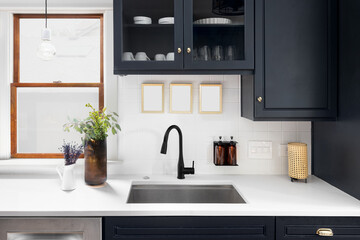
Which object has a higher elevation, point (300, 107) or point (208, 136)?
point (300, 107)

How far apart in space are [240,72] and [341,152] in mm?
742

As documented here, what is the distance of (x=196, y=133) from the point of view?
6.86 feet

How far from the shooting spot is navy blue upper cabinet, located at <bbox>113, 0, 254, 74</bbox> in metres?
1.71

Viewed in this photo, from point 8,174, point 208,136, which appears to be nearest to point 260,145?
point 208,136

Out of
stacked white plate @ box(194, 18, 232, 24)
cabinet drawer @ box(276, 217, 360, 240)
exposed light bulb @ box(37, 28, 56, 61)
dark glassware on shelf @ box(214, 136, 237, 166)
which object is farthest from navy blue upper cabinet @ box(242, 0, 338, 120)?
exposed light bulb @ box(37, 28, 56, 61)

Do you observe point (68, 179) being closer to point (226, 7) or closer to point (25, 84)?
point (25, 84)

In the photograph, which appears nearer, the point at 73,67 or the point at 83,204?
the point at 83,204

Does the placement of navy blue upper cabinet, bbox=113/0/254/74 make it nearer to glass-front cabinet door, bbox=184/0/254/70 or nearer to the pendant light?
glass-front cabinet door, bbox=184/0/254/70

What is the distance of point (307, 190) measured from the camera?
5.66ft

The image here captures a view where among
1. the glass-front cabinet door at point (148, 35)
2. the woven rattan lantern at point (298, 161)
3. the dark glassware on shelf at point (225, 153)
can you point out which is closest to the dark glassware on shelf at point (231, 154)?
the dark glassware on shelf at point (225, 153)

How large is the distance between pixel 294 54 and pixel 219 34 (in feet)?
1.48

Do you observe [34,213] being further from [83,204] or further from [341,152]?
[341,152]

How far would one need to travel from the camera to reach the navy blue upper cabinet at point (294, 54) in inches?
66.7

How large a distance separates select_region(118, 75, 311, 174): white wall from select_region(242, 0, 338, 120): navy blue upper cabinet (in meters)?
0.39
